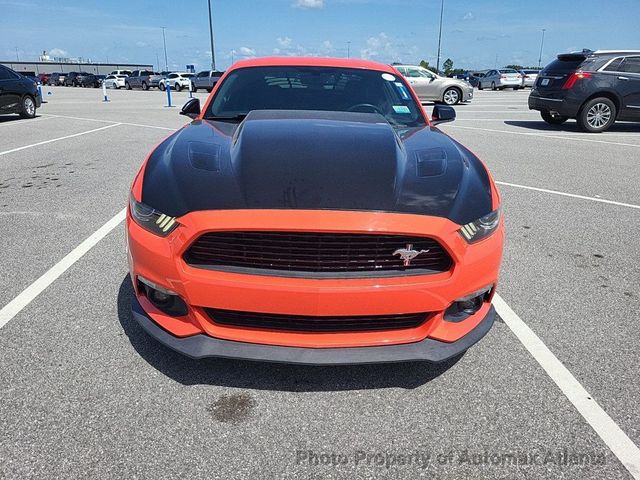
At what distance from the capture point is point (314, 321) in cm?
216

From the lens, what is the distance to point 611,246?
14.2ft

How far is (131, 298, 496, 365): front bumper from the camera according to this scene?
211 centimetres

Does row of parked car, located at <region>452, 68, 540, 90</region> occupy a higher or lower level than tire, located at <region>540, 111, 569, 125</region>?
higher

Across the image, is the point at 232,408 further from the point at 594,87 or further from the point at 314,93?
the point at 594,87

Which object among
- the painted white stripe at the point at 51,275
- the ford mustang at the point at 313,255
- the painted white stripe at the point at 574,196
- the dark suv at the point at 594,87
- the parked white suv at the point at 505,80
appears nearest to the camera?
the ford mustang at the point at 313,255

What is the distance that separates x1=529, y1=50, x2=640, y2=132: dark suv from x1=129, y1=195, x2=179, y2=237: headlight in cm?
1173

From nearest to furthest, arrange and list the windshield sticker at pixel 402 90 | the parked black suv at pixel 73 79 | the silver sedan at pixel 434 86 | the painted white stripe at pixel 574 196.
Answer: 1. the windshield sticker at pixel 402 90
2. the painted white stripe at pixel 574 196
3. the silver sedan at pixel 434 86
4. the parked black suv at pixel 73 79

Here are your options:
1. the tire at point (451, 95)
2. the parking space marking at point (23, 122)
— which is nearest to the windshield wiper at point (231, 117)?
the parking space marking at point (23, 122)

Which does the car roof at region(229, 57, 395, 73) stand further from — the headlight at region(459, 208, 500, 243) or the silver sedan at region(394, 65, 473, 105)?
the silver sedan at region(394, 65, 473, 105)

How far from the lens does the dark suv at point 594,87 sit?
11.2 meters

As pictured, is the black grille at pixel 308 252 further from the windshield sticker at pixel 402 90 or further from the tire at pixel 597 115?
the tire at pixel 597 115

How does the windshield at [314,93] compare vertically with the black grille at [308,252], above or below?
above

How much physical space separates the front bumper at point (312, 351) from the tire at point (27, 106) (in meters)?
15.2

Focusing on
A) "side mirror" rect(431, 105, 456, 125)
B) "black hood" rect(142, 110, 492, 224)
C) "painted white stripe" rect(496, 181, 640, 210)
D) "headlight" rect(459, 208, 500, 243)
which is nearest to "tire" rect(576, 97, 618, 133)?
"painted white stripe" rect(496, 181, 640, 210)
